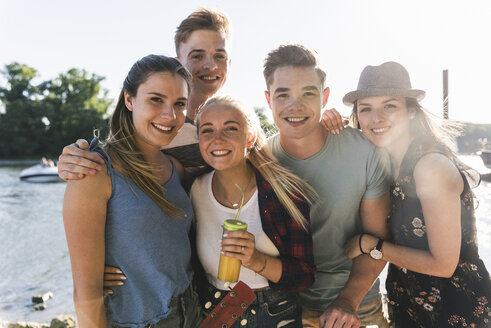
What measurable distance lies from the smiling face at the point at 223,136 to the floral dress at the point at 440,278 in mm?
1207

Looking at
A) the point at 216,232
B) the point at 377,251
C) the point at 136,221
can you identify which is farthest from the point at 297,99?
the point at 136,221

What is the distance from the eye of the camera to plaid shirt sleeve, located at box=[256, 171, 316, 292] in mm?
2385

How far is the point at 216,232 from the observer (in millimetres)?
2477

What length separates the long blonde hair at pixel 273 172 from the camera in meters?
2.46

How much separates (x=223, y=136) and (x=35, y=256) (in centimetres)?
1385

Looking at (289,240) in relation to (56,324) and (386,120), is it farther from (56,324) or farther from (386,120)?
(56,324)

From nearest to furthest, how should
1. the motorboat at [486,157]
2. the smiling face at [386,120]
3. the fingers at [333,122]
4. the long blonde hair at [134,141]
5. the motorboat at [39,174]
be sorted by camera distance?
the long blonde hair at [134,141] < the smiling face at [386,120] < the fingers at [333,122] < the motorboat at [486,157] < the motorboat at [39,174]

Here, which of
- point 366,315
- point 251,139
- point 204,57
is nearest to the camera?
point 251,139

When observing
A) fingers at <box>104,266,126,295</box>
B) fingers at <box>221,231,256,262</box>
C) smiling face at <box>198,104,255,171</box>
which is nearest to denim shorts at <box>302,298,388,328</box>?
fingers at <box>221,231,256,262</box>

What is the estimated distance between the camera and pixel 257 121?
290cm

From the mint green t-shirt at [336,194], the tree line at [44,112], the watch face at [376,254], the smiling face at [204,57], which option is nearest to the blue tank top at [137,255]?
the mint green t-shirt at [336,194]

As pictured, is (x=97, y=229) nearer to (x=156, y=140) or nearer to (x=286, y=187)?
(x=156, y=140)

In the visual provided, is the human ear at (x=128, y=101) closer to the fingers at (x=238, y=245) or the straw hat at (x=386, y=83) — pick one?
the fingers at (x=238, y=245)

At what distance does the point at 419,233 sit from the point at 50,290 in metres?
10.7
